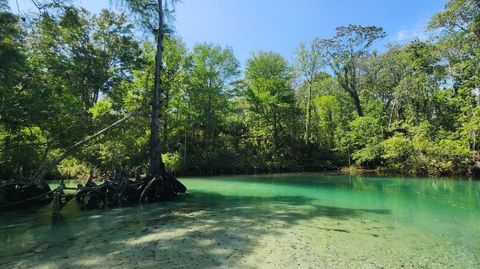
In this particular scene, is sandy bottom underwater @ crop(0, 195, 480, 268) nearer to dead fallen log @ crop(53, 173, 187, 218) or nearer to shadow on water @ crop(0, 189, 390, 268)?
shadow on water @ crop(0, 189, 390, 268)

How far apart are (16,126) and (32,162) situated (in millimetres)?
2337

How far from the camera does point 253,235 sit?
7574 millimetres

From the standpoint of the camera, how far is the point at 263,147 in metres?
34.8

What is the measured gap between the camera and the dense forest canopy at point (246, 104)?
603 inches

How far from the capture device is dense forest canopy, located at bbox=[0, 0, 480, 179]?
603 inches

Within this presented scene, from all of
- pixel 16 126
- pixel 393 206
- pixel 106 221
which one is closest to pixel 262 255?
pixel 106 221

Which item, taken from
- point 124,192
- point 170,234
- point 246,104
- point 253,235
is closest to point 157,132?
point 124,192

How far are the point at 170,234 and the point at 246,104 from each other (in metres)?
29.6

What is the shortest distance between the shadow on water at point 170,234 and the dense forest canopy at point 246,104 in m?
6.07

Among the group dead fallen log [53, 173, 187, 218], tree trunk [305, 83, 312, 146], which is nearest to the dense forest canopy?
tree trunk [305, 83, 312, 146]

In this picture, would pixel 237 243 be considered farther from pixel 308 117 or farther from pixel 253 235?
pixel 308 117

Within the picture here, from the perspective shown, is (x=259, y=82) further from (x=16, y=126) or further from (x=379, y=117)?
(x=16, y=126)

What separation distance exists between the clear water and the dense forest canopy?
6.04m

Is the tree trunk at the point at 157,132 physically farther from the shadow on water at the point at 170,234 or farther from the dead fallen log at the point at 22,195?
the dead fallen log at the point at 22,195
